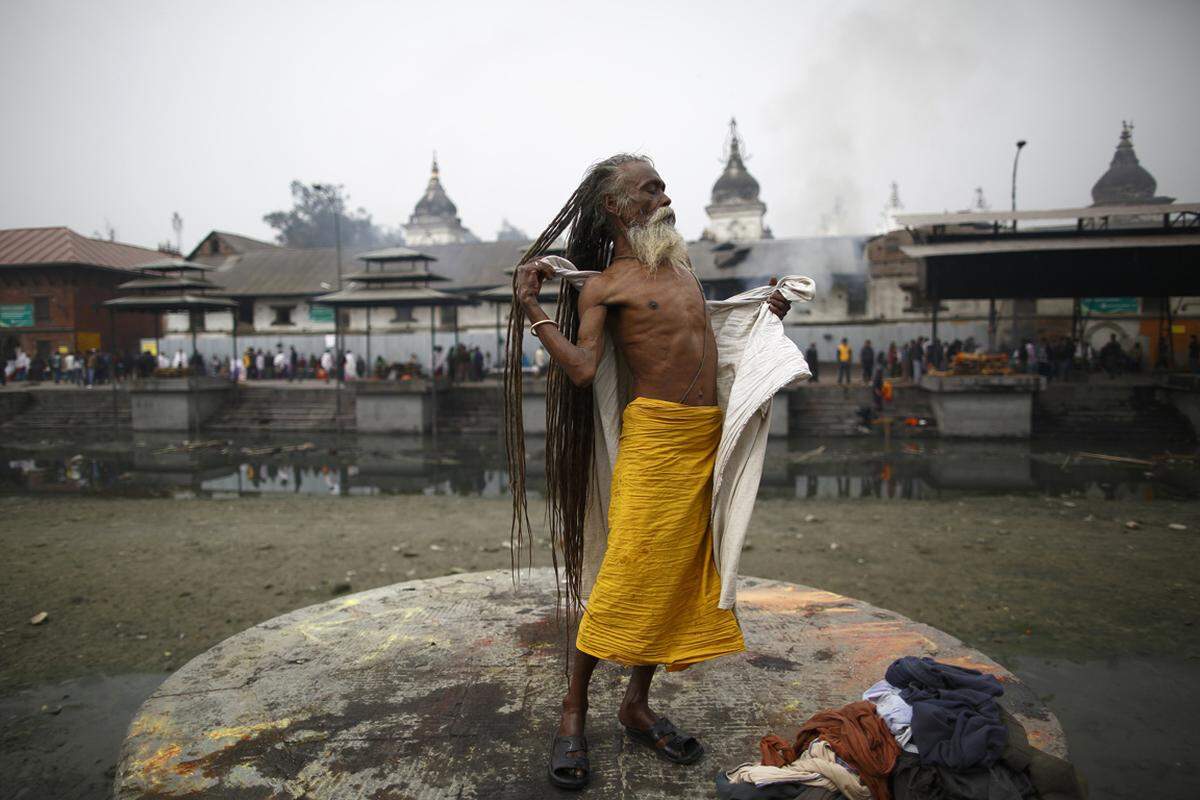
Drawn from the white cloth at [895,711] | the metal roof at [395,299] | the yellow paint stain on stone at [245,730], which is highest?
the metal roof at [395,299]

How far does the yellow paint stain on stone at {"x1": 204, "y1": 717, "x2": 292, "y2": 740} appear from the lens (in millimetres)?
2791

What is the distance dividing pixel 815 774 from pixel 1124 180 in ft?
137

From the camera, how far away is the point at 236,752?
2674mm

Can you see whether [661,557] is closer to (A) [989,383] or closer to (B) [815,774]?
(B) [815,774]

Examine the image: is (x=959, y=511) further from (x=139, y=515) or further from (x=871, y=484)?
(x=139, y=515)

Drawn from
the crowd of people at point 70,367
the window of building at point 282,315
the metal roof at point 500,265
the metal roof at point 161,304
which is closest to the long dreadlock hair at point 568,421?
the metal roof at point 161,304

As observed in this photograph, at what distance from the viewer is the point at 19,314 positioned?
93.1 ft

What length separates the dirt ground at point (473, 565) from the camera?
477 centimetres

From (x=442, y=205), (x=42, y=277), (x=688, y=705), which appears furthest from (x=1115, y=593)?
(x=442, y=205)

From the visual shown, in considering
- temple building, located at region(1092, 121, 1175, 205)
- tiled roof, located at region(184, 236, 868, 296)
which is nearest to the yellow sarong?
tiled roof, located at region(184, 236, 868, 296)

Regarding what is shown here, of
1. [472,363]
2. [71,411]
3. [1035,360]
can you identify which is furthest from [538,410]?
[71,411]

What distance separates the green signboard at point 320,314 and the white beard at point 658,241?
94.5ft

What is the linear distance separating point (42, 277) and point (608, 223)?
33.5 meters

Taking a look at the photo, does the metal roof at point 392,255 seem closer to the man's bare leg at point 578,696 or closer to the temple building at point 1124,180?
the man's bare leg at point 578,696
